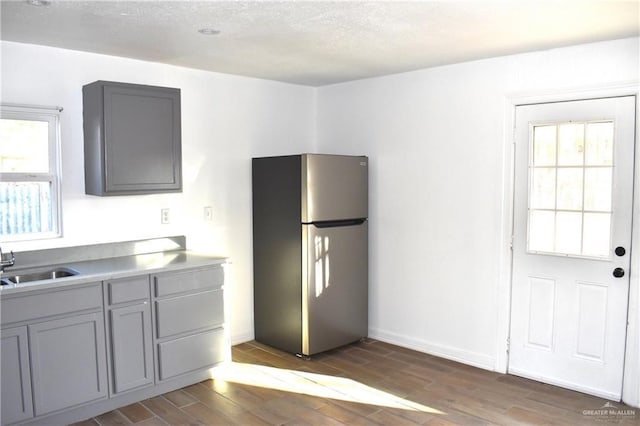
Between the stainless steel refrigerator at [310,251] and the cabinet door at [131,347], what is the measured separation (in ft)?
3.96

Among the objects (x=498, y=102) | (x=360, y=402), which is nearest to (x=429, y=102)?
(x=498, y=102)

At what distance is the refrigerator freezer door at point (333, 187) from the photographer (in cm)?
394

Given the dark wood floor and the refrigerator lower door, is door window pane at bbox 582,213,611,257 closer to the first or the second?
the dark wood floor

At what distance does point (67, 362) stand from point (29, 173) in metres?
1.24

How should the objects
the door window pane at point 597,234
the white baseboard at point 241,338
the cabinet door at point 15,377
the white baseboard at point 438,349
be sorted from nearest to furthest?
the cabinet door at point 15,377 < the door window pane at point 597,234 < the white baseboard at point 438,349 < the white baseboard at point 241,338

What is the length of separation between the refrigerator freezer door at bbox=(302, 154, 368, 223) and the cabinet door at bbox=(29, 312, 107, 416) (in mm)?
1682

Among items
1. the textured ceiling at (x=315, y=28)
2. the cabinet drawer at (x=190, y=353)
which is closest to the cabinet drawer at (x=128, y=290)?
the cabinet drawer at (x=190, y=353)

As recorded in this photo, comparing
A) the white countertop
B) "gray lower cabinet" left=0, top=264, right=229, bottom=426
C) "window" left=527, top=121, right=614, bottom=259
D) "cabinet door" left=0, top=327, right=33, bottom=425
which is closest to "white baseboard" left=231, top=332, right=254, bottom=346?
"gray lower cabinet" left=0, top=264, right=229, bottom=426

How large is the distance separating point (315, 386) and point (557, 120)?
2435mm

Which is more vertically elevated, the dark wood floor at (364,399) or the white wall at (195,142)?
the white wall at (195,142)

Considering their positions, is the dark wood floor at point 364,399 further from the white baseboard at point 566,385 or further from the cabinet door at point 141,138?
the cabinet door at point 141,138

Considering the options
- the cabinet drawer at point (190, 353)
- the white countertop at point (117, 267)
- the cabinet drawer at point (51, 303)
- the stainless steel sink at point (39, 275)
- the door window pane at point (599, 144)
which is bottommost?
the cabinet drawer at point (190, 353)

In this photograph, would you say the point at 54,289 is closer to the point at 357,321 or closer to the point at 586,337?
the point at 357,321

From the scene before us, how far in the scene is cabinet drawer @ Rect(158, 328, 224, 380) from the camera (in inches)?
133
